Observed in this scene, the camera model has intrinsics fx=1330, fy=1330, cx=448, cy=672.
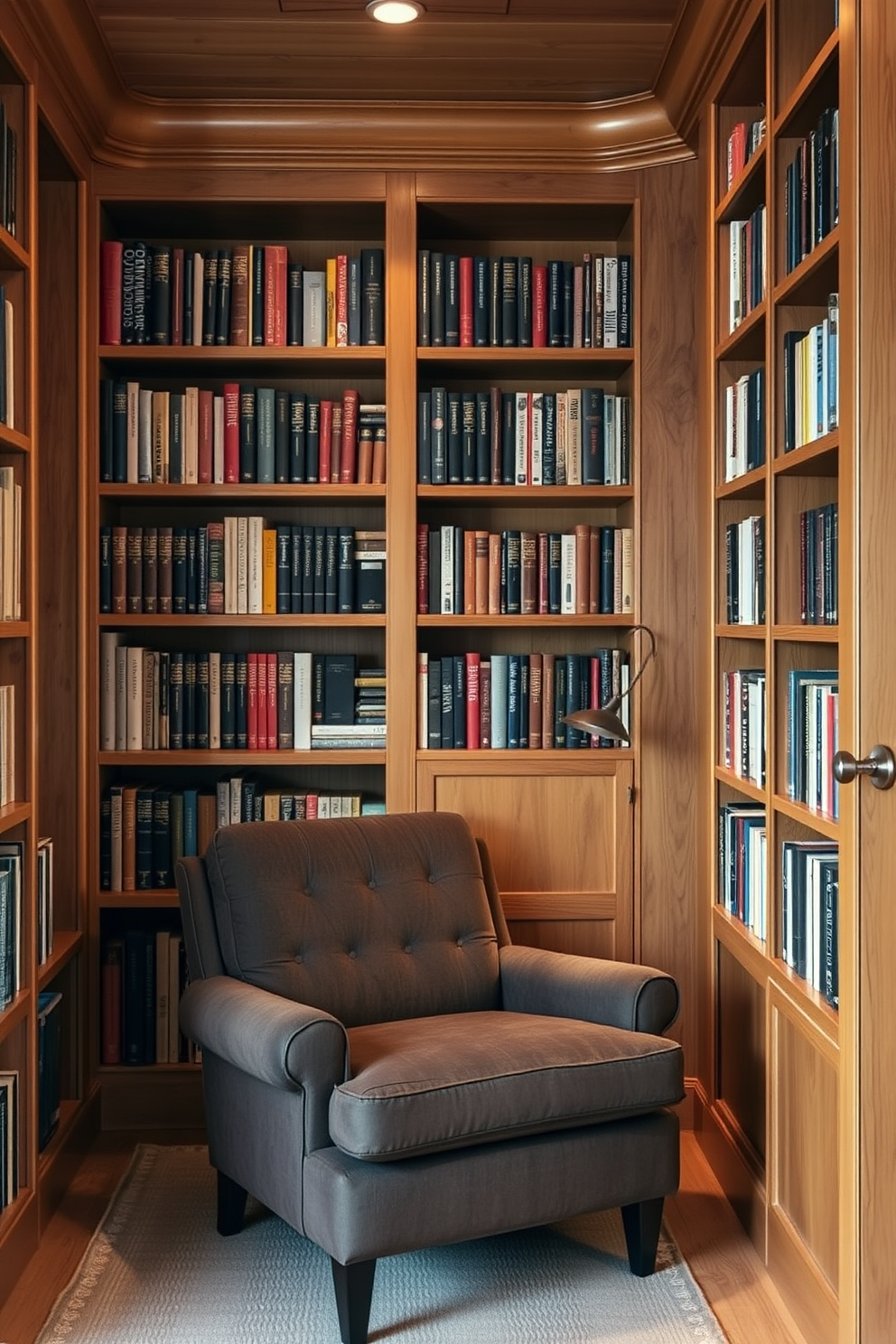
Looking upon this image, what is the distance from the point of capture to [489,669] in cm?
360

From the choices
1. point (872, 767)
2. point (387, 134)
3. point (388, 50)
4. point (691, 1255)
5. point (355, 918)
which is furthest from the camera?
point (387, 134)

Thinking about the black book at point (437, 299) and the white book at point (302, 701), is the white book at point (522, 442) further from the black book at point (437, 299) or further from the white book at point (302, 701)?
the white book at point (302, 701)

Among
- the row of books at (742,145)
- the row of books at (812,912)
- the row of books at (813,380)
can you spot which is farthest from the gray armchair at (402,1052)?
the row of books at (742,145)

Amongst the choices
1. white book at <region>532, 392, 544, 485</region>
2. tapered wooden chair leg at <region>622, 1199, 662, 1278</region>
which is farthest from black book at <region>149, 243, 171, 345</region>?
tapered wooden chair leg at <region>622, 1199, 662, 1278</region>

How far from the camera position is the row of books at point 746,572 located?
282cm

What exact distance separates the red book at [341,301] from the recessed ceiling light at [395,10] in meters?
0.72

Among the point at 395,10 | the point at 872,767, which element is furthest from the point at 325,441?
the point at 872,767

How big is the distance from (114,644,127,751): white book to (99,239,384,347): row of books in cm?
84

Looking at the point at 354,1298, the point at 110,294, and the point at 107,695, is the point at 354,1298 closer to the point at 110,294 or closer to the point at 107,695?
the point at 107,695

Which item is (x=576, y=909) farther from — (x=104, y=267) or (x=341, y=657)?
(x=104, y=267)

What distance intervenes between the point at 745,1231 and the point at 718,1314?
375 millimetres

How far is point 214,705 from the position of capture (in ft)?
11.8

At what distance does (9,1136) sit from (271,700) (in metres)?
1.35

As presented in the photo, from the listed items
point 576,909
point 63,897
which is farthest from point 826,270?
point 63,897
